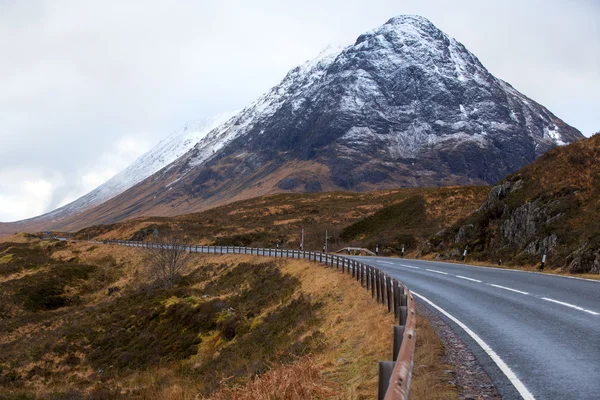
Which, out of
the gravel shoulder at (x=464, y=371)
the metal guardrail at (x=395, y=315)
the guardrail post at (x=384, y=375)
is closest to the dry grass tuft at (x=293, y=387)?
the metal guardrail at (x=395, y=315)

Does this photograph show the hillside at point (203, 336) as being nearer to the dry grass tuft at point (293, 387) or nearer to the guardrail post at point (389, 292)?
the dry grass tuft at point (293, 387)

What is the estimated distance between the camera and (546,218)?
2825 centimetres

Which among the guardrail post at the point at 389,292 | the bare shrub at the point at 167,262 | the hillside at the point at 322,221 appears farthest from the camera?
the hillside at the point at 322,221

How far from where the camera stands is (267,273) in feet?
121

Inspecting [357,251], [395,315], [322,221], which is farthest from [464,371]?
[322,221]

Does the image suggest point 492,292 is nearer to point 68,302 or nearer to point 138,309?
point 138,309

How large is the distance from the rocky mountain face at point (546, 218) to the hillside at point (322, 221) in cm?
1534

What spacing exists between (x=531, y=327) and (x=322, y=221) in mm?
74786

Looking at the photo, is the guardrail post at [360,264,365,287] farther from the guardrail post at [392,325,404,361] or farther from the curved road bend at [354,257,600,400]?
the guardrail post at [392,325,404,361]

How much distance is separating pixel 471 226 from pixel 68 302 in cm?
3864

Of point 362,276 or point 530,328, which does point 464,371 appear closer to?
point 530,328

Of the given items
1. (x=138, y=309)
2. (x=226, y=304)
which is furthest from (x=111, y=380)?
(x=138, y=309)

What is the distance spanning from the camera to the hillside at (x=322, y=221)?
61.1 meters

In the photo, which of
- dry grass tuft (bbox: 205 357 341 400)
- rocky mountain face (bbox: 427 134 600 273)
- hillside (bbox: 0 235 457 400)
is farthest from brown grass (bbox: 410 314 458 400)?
rocky mountain face (bbox: 427 134 600 273)
